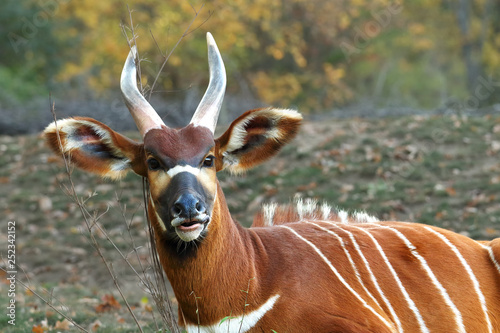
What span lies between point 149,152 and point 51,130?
755mm

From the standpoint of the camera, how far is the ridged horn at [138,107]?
4.41 metres

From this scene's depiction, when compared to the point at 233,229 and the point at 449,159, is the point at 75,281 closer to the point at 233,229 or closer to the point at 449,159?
the point at 233,229

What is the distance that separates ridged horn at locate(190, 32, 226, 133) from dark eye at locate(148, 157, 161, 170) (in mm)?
382

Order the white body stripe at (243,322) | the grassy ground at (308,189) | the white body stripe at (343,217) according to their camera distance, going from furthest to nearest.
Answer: the grassy ground at (308,189) < the white body stripe at (343,217) < the white body stripe at (243,322)

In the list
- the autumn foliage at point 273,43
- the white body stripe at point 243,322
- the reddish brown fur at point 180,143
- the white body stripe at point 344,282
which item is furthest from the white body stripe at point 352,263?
the autumn foliage at point 273,43

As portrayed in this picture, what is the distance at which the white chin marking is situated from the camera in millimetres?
3854

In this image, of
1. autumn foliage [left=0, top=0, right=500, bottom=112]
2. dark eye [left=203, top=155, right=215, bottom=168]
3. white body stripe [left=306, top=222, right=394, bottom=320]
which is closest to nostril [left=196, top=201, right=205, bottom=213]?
dark eye [left=203, top=155, right=215, bottom=168]

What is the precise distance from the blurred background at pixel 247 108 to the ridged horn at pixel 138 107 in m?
0.47

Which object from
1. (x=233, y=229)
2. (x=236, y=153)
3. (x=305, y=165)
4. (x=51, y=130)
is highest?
(x=51, y=130)

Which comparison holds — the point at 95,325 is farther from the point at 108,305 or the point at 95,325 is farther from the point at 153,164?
the point at 153,164

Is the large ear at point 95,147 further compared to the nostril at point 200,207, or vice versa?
the large ear at point 95,147

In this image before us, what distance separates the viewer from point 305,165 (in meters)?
12.1

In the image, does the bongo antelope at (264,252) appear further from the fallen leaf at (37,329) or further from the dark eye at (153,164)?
the fallen leaf at (37,329)

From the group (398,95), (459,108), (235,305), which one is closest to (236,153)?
(235,305)
